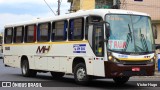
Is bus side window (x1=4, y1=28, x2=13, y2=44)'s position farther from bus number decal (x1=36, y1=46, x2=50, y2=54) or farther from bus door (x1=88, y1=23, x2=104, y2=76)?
bus door (x1=88, y1=23, x2=104, y2=76)

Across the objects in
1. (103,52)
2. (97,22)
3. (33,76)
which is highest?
(97,22)

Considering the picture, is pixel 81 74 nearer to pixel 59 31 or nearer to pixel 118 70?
pixel 118 70

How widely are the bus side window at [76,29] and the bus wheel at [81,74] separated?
45.4 inches

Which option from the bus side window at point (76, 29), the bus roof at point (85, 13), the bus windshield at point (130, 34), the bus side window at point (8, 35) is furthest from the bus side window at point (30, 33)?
the bus windshield at point (130, 34)

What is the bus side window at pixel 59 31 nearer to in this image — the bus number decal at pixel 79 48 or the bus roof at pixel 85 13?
the bus roof at pixel 85 13

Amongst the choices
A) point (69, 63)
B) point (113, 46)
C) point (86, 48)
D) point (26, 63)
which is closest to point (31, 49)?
point (26, 63)

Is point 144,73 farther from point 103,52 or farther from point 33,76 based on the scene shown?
point 33,76

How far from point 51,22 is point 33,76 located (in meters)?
4.24

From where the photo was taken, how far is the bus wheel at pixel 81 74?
17.7 meters

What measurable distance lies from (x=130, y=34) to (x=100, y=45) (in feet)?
3.96

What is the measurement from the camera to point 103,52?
653 inches

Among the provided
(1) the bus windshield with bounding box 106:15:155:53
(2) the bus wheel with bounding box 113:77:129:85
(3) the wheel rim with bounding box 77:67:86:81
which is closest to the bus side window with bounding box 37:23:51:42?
(3) the wheel rim with bounding box 77:67:86:81

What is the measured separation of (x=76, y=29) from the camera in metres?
18.6

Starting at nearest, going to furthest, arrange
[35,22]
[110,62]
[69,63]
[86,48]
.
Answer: [110,62], [86,48], [69,63], [35,22]
